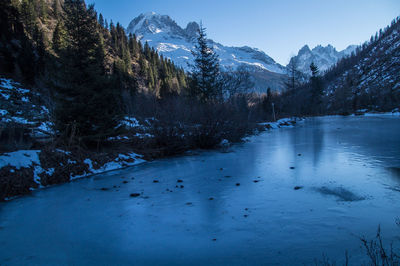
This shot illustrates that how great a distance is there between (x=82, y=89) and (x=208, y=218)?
811 centimetres

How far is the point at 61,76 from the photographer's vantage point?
9445 millimetres

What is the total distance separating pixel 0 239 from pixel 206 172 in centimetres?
531

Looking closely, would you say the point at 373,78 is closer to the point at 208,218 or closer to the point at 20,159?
the point at 208,218

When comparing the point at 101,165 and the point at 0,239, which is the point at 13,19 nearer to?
the point at 101,165

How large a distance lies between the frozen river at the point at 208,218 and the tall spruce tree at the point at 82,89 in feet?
11.5

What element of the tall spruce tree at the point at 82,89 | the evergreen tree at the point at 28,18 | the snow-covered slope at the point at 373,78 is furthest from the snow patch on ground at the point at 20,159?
the snow-covered slope at the point at 373,78

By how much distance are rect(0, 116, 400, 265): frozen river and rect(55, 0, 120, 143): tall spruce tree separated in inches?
137

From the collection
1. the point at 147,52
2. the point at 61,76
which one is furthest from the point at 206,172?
the point at 147,52

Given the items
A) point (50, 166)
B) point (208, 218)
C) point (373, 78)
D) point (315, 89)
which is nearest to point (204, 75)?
point (50, 166)

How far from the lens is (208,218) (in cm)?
395

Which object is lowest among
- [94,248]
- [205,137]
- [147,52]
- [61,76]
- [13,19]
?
[94,248]

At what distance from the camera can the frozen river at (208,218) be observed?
2.91 m

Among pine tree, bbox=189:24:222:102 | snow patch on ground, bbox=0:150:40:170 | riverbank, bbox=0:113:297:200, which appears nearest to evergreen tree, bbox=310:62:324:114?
pine tree, bbox=189:24:222:102

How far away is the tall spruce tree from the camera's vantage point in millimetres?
9375
